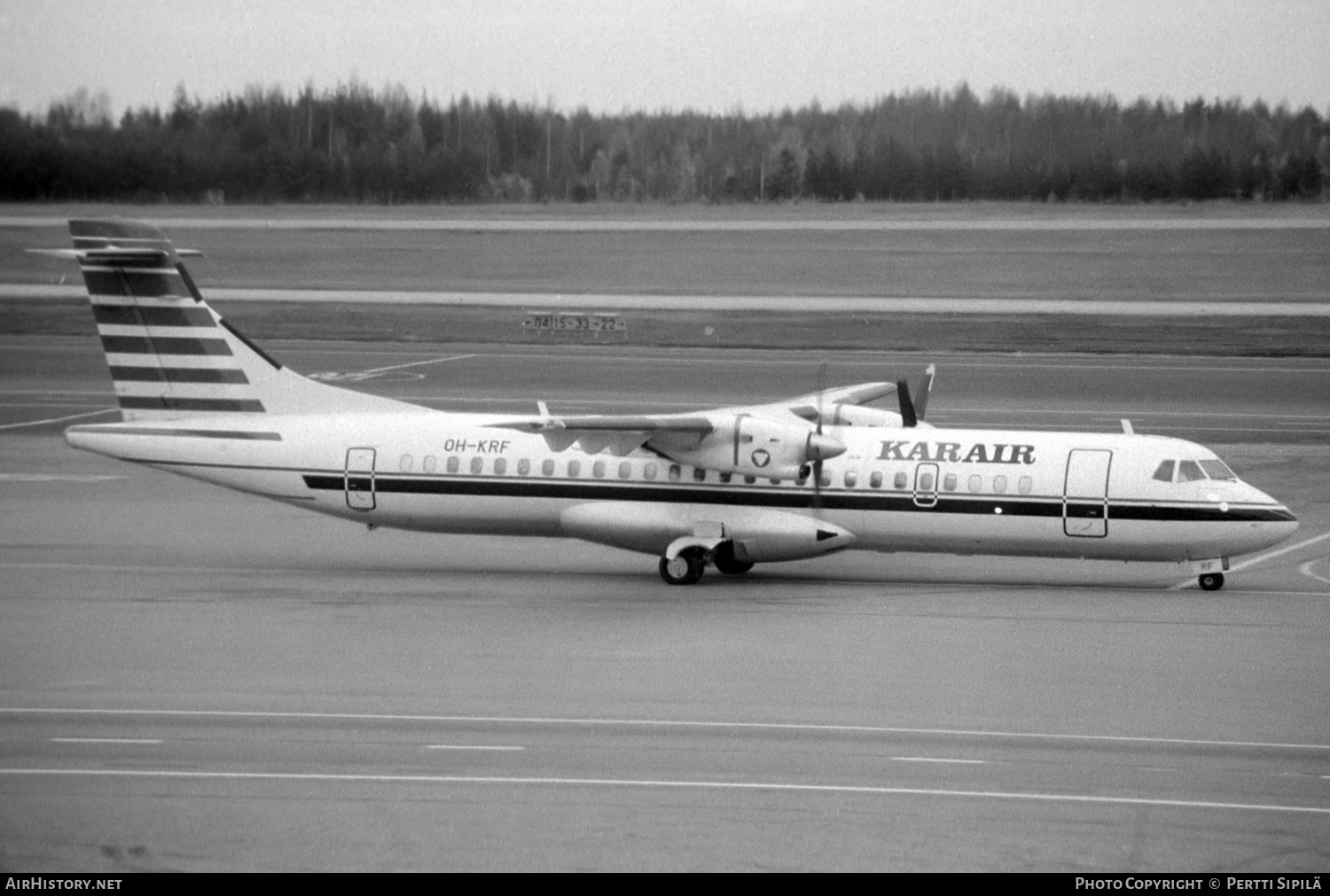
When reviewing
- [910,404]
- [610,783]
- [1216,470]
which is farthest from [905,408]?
[610,783]

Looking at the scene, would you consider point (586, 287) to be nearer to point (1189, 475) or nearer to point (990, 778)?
point (1189, 475)

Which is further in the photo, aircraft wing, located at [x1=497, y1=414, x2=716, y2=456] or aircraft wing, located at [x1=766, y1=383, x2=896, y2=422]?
aircraft wing, located at [x1=766, y1=383, x2=896, y2=422]

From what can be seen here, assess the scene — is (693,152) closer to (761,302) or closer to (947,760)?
(761,302)

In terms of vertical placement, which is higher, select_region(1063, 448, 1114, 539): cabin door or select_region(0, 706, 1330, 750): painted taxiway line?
select_region(1063, 448, 1114, 539): cabin door

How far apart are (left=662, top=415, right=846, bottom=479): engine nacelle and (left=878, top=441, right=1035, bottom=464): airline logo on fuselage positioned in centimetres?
120

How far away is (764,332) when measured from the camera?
58000mm

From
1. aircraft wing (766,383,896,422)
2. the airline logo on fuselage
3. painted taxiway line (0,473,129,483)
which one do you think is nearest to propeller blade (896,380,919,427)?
aircraft wing (766,383,896,422)

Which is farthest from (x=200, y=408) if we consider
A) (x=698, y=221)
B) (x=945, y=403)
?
(x=698, y=221)

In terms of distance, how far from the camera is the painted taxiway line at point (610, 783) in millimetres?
14047

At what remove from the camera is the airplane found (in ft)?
79.3

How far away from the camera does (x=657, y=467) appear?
2564 centimetres

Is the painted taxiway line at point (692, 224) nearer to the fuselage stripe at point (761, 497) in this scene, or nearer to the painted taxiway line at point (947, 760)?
the fuselage stripe at point (761, 497)

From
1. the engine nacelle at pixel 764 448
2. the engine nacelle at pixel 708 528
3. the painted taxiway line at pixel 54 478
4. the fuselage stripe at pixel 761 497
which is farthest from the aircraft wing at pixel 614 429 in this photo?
the painted taxiway line at pixel 54 478

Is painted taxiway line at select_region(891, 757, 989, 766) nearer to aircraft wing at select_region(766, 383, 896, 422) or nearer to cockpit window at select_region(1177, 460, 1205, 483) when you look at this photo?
cockpit window at select_region(1177, 460, 1205, 483)
